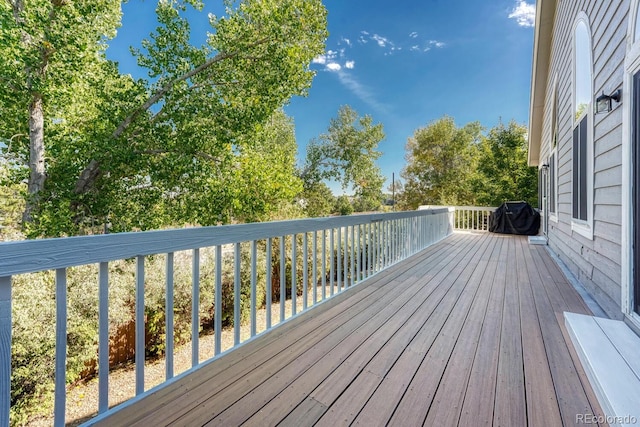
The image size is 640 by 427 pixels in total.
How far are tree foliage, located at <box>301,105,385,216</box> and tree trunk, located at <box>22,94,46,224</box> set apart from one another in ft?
33.5

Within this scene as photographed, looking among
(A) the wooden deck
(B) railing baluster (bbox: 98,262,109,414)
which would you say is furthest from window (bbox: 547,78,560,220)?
(B) railing baluster (bbox: 98,262,109,414)

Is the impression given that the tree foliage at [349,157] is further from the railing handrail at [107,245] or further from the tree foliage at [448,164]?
the railing handrail at [107,245]

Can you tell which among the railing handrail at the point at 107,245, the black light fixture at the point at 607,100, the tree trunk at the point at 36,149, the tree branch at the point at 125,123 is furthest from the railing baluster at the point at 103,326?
the tree trunk at the point at 36,149

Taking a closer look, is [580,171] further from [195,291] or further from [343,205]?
[343,205]

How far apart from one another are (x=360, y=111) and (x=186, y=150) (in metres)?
11.0

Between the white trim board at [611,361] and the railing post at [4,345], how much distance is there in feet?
7.29

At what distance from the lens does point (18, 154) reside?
21.8ft

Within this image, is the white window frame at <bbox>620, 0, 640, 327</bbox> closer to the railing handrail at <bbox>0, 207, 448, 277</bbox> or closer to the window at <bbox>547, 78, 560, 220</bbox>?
the railing handrail at <bbox>0, 207, 448, 277</bbox>

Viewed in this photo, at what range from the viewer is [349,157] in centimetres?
1468

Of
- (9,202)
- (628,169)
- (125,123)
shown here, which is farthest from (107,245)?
(9,202)

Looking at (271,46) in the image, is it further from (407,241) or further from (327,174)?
(327,174)

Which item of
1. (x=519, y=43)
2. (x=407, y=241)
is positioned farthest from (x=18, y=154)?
(x=519, y=43)

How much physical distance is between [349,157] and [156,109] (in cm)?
911

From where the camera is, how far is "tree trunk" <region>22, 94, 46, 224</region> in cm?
628
